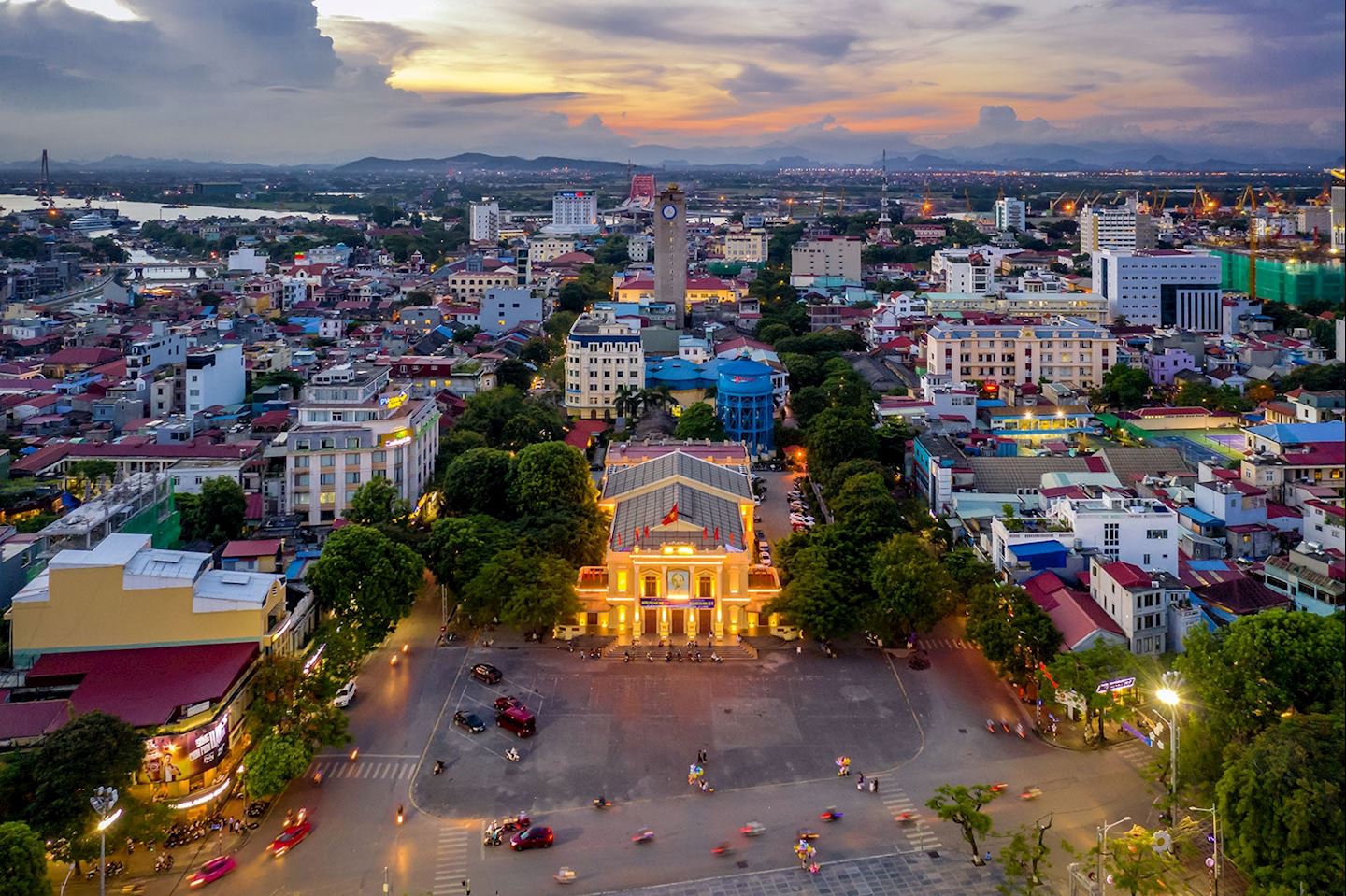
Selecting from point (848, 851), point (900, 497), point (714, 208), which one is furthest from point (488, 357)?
point (714, 208)

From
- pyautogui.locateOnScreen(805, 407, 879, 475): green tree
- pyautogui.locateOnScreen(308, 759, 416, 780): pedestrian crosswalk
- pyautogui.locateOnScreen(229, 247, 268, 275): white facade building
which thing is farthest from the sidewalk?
pyautogui.locateOnScreen(229, 247, 268, 275): white facade building

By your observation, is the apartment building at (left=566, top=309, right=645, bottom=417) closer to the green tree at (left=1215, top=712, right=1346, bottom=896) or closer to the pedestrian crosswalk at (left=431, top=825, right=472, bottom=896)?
the pedestrian crosswalk at (left=431, top=825, right=472, bottom=896)

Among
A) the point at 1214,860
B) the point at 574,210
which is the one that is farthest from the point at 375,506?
the point at 574,210

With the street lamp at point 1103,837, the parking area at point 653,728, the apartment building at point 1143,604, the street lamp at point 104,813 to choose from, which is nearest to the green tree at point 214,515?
the parking area at point 653,728

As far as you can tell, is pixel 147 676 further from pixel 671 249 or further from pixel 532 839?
pixel 671 249

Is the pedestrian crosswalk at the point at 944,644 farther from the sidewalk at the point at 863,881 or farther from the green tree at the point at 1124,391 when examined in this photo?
the green tree at the point at 1124,391
